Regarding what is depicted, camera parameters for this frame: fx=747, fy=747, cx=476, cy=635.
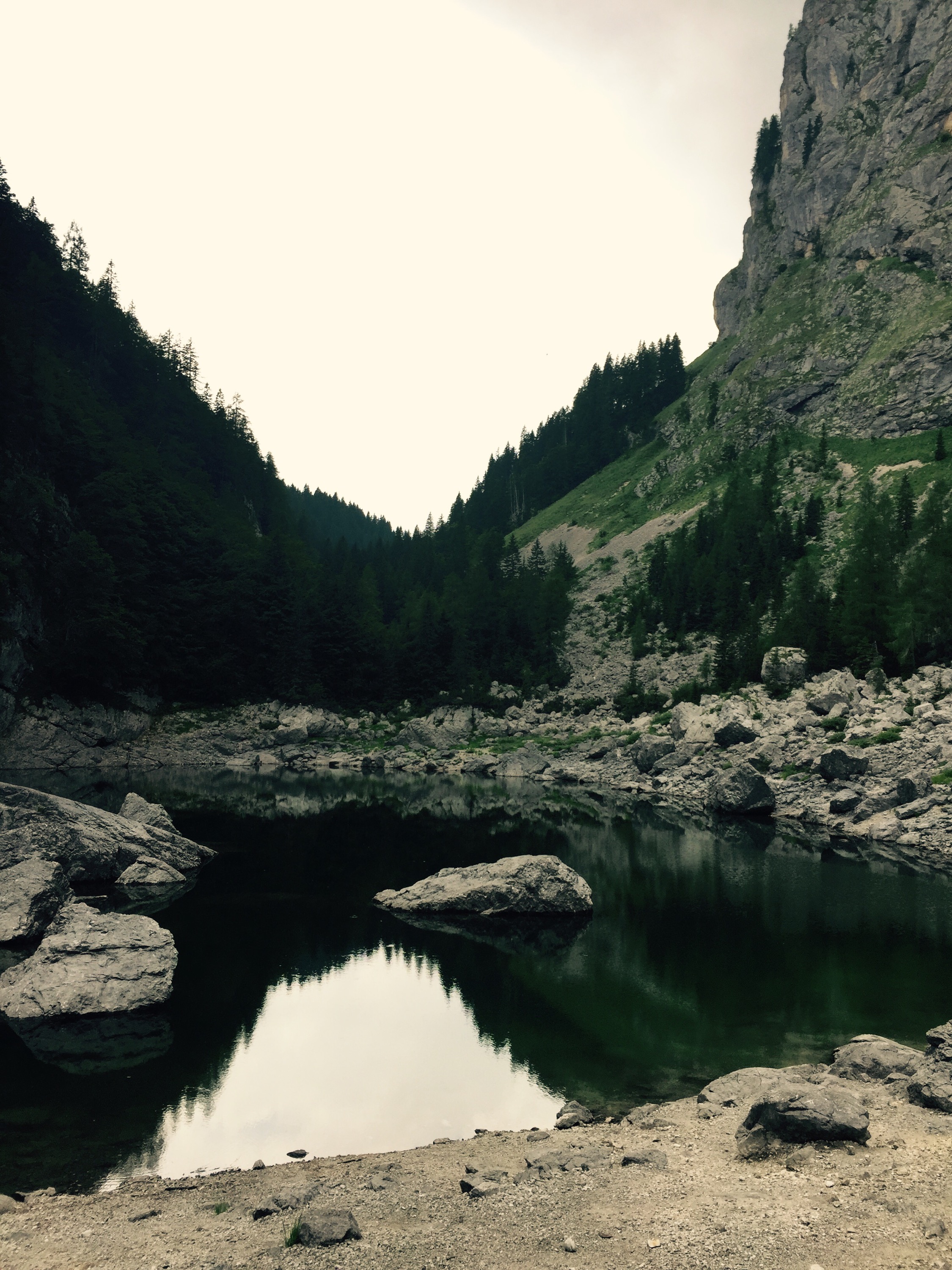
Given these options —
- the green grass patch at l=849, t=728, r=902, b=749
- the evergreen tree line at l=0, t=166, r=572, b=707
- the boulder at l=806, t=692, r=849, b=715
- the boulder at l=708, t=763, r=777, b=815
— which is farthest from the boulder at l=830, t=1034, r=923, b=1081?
the evergreen tree line at l=0, t=166, r=572, b=707

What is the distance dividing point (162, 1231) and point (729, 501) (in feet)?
445

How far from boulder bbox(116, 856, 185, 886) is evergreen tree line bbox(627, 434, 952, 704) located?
70.8 meters

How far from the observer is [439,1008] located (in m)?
23.9

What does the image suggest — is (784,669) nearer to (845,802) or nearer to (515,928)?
(845,802)

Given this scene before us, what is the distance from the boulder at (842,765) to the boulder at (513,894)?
112 feet

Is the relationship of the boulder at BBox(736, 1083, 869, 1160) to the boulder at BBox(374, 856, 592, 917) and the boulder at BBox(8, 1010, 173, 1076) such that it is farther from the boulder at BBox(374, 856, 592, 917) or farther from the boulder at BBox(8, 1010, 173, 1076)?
the boulder at BBox(374, 856, 592, 917)

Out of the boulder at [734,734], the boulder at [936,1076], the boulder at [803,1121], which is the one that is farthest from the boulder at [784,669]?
the boulder at [803,1121]

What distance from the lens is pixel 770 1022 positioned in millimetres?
22828

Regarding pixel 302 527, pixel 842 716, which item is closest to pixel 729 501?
pixel 842 716

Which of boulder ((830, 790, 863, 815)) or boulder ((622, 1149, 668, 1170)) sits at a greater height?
boulder ((830, 790, 863, 815))

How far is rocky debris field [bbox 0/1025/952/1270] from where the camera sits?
10.1 metres

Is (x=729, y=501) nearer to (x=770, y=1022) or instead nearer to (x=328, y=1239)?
(x=770, y=1022)

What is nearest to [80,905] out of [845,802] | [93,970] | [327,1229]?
[93,970]

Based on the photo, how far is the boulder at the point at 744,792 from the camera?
61625mm
